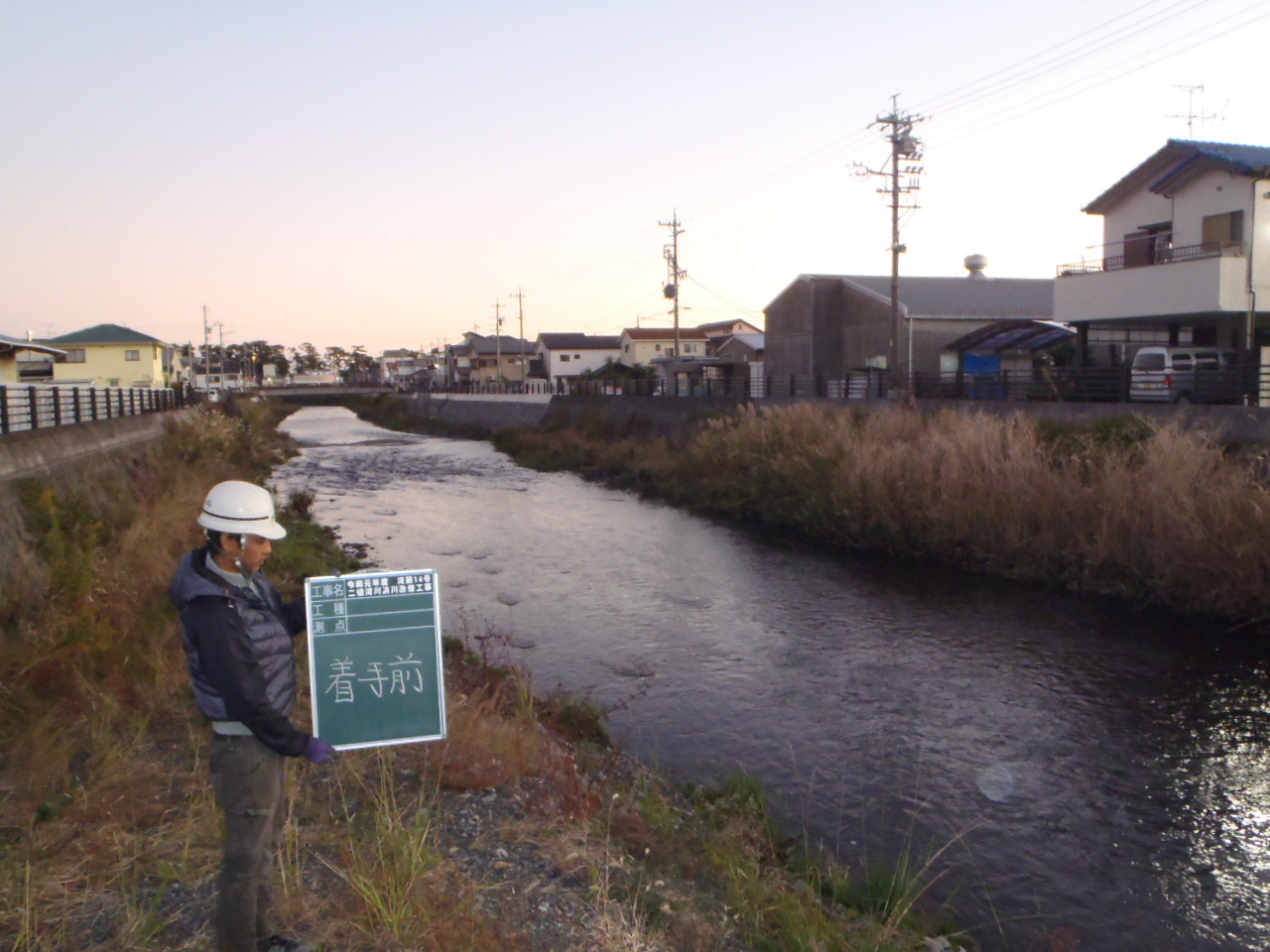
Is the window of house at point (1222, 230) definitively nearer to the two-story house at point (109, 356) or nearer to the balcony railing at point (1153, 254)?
the balcony railing at point (1153, 254)

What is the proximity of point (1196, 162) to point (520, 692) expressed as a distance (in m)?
23.2

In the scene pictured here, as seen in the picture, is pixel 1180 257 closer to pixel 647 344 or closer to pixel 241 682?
pixel 241 682

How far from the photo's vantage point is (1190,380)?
17016 mm

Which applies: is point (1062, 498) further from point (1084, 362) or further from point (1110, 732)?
point (1084, 362)

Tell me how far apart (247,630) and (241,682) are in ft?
0.69

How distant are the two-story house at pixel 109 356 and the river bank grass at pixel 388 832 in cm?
5650

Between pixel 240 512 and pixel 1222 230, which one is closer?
pixel 240 512

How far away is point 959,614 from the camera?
13.2 m

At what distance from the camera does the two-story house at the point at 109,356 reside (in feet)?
190

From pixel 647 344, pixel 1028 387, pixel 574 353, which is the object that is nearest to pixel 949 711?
pixel 1028 387

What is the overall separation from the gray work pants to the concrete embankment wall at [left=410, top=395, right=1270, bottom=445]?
14.8m

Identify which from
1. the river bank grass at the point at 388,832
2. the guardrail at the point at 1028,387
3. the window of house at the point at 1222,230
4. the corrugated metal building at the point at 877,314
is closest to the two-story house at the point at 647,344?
the corrugated metal building at the point at 877,314

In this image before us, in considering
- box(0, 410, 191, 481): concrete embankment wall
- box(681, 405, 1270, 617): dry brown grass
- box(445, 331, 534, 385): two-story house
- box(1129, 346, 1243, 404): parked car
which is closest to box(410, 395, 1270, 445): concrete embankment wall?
box(1129, 346, 1243, 404): parked car

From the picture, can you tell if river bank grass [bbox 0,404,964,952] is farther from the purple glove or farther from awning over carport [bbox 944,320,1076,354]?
awning over carport [bbox 944,320,1076,354]
